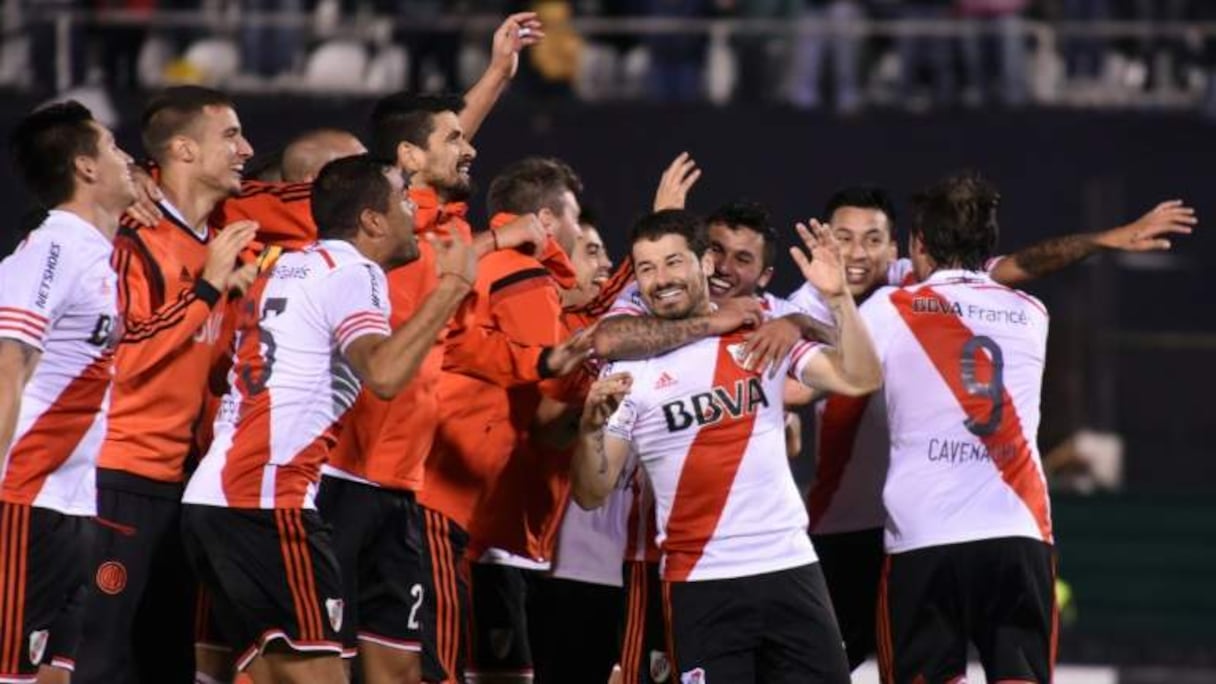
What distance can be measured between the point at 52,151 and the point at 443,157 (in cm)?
181

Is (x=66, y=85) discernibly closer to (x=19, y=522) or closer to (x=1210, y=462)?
(x=1210, y=462)

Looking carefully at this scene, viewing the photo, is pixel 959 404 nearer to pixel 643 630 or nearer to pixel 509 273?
pixel 643 630

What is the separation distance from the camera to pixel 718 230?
9.56 m

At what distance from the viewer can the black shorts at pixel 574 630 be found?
10070mm

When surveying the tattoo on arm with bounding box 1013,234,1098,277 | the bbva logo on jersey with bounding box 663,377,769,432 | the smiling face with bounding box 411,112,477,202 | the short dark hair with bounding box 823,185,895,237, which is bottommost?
the bbva logo on jersey with bounding box 663,377,769,432

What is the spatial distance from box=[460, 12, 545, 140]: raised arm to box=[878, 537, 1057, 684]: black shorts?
283cm

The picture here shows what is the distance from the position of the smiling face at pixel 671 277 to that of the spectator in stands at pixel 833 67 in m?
10.2

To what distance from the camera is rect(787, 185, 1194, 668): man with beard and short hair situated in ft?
33.2

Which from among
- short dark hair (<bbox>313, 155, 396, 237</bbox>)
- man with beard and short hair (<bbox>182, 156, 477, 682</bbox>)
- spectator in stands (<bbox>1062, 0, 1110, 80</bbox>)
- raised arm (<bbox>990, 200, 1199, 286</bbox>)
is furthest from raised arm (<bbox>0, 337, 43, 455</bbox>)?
spectator in stands (<bbox>1062, 0, 1110, 80</bbox>)

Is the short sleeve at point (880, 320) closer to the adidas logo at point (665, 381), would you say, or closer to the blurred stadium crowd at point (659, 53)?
the adidas logo at point (665, 381)

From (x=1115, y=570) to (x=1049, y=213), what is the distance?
9.82 ft

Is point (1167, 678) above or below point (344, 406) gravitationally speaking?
below

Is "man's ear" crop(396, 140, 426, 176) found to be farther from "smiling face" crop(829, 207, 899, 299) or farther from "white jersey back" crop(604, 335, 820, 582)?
"smiling face" crop(829, 207, 899, 299)

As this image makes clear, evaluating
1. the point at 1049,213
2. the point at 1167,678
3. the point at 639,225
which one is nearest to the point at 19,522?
the point at 639,225
